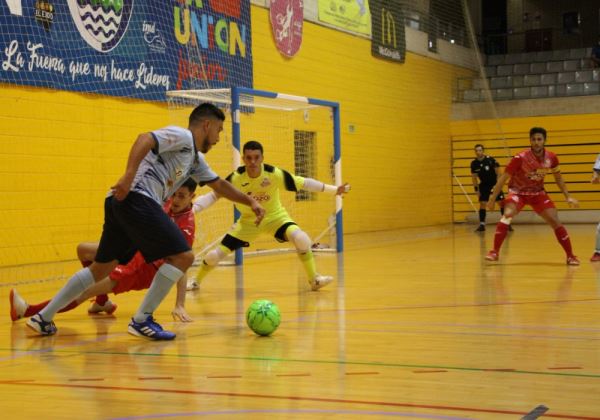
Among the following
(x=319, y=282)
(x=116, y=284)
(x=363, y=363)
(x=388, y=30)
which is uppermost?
(x=388, y=30)

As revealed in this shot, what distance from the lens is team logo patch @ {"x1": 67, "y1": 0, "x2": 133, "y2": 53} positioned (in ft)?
43.6

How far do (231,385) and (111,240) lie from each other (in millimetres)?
1986

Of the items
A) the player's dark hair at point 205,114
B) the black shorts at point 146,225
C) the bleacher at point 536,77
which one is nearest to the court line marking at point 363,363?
the black shorts at point 146,225

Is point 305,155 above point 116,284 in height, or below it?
above

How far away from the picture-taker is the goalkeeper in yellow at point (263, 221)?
951 centimetres

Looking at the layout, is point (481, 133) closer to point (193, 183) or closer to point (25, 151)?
point (25, 151)

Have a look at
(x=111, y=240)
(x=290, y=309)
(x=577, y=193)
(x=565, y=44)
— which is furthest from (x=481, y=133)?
(x=111, y=240)

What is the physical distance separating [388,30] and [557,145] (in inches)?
247

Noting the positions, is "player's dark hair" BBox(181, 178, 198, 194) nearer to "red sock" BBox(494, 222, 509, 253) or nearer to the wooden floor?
the wooden floor

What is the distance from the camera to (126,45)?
46.6 ft

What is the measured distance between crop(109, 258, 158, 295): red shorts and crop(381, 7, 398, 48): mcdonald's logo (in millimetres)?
16222

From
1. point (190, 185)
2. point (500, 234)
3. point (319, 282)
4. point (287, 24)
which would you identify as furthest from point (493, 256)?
point (287, 24)

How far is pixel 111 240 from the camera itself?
6.31 meters

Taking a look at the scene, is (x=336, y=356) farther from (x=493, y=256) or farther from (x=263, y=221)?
(x=493, y=256)
